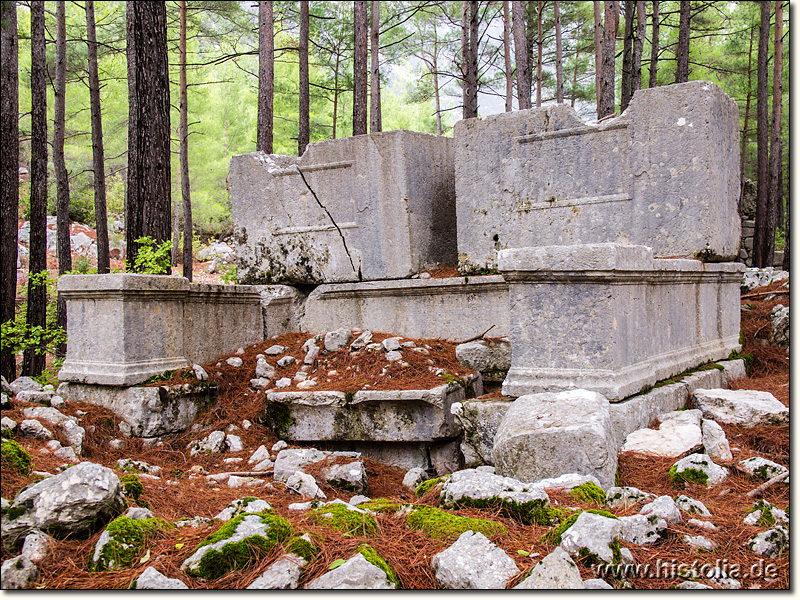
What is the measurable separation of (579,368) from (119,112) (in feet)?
66.2

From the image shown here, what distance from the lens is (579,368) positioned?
411cm

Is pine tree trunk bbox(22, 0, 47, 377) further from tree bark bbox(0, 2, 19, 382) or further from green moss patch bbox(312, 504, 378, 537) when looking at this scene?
green moss patch bbox(312, 504, 378, 537)

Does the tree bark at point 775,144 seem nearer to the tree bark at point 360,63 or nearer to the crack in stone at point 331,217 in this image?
the tree bark at point 360,63

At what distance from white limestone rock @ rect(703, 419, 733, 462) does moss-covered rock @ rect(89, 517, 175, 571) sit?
3114 mm

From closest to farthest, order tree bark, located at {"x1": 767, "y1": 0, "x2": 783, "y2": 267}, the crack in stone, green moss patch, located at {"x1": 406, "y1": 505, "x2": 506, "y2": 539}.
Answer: green moss patch, located at {"x1": 406, "y1": 505, "x2": 506, "y2": 539} → the crack in stone → tree bark, located at {"x1": 767, "y1": 0, "x2": 783, "y2": 267}

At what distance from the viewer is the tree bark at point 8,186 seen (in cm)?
753

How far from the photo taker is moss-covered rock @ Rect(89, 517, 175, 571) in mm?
2457

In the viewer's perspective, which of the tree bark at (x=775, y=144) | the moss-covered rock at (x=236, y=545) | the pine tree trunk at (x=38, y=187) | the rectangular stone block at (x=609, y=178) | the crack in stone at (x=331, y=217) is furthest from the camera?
the tree bark at (x=775, y=144)

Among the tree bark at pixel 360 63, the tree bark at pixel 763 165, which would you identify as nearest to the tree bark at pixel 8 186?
the tree bark at pixel 360 63

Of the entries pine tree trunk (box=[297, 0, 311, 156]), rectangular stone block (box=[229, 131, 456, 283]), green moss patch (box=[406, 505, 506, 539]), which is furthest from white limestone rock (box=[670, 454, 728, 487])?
pine tree trunk (box=[297, 0, 311, 156])

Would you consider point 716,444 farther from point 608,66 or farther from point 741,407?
point 608,66

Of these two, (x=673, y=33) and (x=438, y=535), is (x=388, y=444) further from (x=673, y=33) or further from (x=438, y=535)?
→ (x=673, y=33)

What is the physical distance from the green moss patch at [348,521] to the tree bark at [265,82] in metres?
8.93

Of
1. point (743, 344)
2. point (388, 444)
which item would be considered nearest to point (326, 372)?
point (388, 444)
